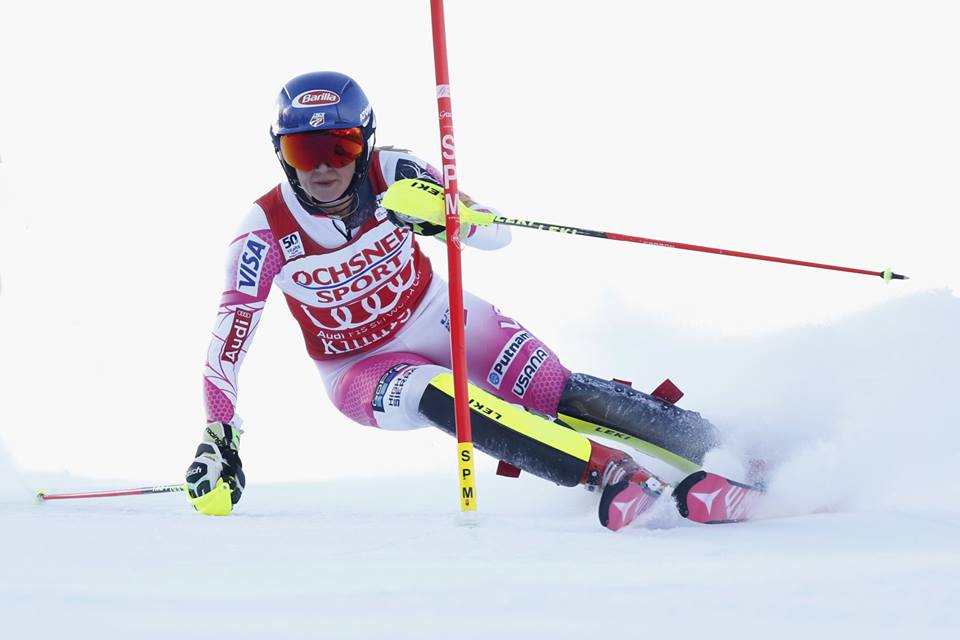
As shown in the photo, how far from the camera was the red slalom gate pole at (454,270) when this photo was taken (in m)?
3.26

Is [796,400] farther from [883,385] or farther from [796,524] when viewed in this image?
[796,524]

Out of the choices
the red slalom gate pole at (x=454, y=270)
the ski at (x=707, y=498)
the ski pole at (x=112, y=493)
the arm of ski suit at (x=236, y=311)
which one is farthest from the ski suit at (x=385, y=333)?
the ski at (x=707, y=498)

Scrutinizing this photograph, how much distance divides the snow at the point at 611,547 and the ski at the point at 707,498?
57mm

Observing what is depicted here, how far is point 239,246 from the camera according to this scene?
385 centimetres

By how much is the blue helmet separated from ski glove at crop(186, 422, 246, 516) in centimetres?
A: 90

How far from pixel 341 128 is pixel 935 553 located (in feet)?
7.77

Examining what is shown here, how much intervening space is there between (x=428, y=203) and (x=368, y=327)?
0.80m

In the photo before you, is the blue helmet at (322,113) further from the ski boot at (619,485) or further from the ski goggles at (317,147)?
the ski boot at (619,485)

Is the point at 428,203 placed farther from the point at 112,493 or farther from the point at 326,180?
the point at 112,493

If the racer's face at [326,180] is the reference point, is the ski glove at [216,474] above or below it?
below

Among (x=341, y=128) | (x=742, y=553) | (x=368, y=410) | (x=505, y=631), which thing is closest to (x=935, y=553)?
(x=742, y=553)

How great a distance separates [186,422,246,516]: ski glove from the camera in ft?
11.9

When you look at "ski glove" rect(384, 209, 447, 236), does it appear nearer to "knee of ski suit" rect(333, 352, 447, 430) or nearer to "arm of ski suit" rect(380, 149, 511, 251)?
"arm of ski suit" rect(380, 149, 511, 251)

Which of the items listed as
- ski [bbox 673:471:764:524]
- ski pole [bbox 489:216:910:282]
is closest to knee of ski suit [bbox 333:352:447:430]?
ski pole [bbox 489:216:910:282]
